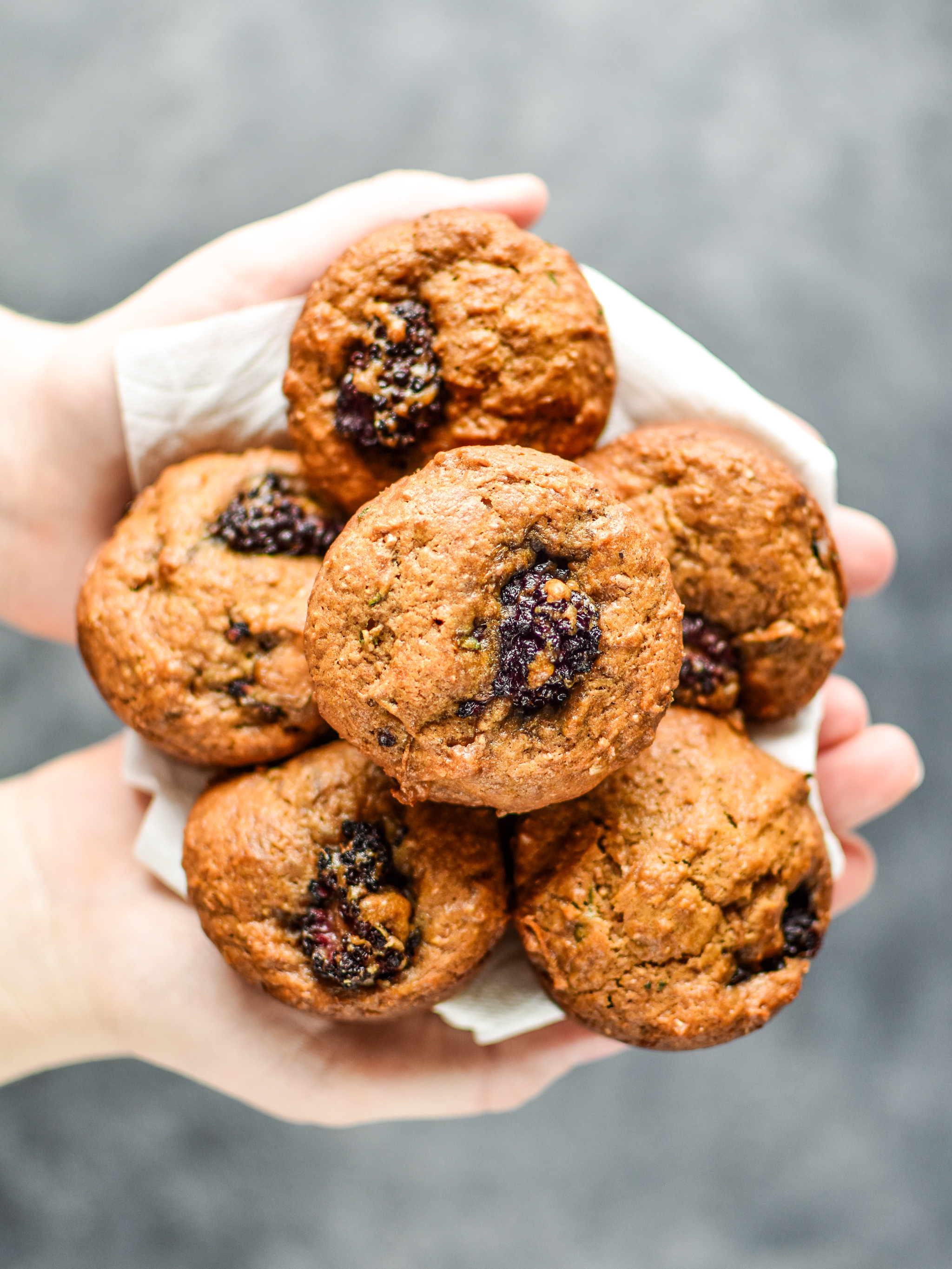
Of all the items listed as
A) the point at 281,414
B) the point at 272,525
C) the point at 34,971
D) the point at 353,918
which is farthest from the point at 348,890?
the point at 34,971

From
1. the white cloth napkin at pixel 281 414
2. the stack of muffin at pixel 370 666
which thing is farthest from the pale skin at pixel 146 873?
the stack of muffin at pixel 370 666

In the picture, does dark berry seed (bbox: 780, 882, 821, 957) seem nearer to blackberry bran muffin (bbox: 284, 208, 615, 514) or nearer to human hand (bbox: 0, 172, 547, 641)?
blackberry bran muffin (bbox: 284, 208, 615, 514)

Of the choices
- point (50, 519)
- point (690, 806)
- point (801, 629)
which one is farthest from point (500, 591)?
point (50, 519)

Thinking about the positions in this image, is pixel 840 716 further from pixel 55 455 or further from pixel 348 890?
pixel 55 455

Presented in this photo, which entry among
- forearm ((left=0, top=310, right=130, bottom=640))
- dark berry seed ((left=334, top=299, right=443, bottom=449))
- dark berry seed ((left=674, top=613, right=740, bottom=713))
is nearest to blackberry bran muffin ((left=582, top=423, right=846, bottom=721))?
dark berry seed ((left=674, top=613, right=740, bottom=713))

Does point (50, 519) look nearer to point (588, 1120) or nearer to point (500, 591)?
point (500, 591)

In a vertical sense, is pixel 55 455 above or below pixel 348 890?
above
